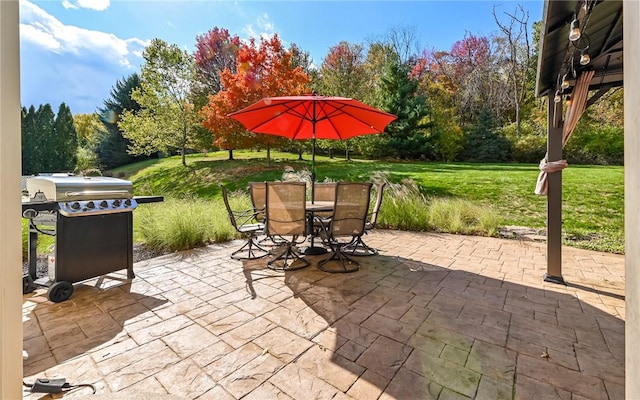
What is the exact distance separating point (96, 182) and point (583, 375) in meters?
4.12

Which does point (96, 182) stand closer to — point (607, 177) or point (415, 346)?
point (415, 346)

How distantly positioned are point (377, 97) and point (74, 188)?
17.2 metres

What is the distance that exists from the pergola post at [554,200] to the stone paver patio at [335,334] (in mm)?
185

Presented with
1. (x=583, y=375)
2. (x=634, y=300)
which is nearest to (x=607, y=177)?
(x=583, y=375)

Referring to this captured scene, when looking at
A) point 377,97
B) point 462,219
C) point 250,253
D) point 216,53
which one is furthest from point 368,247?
point 216,53

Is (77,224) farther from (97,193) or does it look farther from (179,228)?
(179,228)

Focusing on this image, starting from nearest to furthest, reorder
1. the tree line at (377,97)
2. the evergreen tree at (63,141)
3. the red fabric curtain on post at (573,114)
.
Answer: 1. the red fabric curtain on post at (573,114)
2. the tree line at (377,97)
3. the evergreen tree at (63,141)

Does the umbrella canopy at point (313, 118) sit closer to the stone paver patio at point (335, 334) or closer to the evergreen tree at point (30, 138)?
the stone paver patio at point (335, 334)

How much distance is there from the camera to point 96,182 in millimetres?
2844

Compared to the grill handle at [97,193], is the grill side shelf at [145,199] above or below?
below

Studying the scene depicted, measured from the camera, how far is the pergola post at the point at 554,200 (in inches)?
128

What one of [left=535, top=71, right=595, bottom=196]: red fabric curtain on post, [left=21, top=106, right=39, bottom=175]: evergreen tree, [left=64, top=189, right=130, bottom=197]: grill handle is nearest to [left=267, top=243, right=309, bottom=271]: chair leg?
[left=64, top=189, right=130, bottom=197]: grill handle

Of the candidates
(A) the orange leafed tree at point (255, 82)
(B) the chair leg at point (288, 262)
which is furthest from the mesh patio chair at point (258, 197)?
(A) the orange leafed tree at point (255, 82)

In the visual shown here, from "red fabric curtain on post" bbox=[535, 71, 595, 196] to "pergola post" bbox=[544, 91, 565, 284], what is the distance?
0.05 meters
